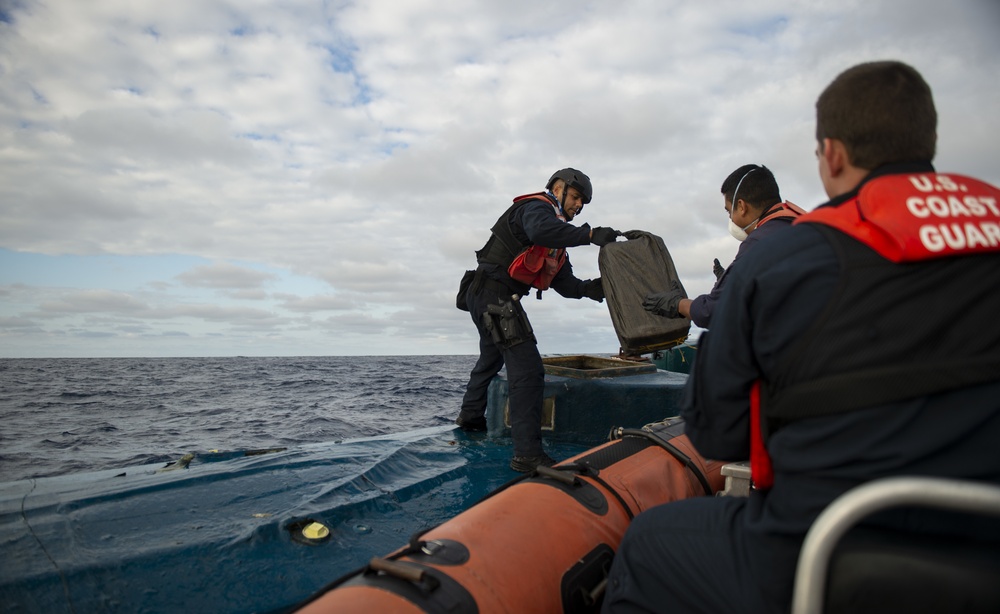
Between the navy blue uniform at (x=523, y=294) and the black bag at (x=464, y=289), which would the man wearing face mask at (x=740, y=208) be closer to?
the navy blue uniform at (x=523, y=294)

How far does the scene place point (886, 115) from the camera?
53.2 inches

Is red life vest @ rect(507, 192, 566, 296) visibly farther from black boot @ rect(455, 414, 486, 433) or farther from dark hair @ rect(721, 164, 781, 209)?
black boot @ rect(455, 414, 486, 433)

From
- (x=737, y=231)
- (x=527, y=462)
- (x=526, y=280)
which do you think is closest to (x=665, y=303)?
(x=737, y=231)

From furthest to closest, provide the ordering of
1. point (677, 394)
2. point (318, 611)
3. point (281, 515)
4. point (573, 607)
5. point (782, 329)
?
point (677, 394)
point (281, 515)
point (573, 607)
point (318, 611)
point (782, 329)

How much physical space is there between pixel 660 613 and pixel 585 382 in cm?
338

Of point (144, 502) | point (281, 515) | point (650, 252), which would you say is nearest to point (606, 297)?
point (650, 252)

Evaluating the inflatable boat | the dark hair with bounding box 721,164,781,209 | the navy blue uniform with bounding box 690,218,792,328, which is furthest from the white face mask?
the inflatable boat

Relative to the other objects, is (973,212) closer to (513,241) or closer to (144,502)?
(513,241)

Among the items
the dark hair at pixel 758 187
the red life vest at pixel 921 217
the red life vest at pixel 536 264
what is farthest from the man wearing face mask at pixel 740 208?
the red life vest at pixel 921 217

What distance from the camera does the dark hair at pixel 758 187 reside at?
3463mm

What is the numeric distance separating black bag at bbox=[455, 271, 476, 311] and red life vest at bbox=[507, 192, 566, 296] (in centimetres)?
41

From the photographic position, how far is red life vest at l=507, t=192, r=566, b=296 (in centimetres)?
430

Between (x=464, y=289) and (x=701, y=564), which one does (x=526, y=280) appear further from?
(x=701, y=564)

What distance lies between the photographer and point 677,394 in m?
4.90
